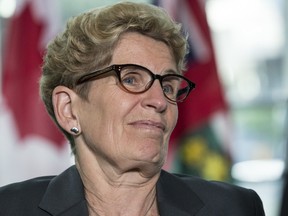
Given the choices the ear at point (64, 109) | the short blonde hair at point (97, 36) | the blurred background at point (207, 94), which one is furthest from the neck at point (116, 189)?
the blurred background at point (207, 94)

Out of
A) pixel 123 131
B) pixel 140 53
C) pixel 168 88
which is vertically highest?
pixel 140 53

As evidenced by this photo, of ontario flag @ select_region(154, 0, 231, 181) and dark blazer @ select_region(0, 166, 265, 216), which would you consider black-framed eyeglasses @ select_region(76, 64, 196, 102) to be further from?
ontario flag @ select_region(154, 0, 231, 181)

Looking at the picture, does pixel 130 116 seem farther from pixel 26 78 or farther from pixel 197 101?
pixel 197 101

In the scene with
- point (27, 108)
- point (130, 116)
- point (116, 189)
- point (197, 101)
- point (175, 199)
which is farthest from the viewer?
point (197, 101)

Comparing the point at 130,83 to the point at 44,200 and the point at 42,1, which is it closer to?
the point at 44,200

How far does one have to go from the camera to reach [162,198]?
82.7 inches

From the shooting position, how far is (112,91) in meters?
1.93

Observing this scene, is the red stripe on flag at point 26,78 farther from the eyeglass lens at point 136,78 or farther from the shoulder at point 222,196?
the eyeglass lens at point 136,78

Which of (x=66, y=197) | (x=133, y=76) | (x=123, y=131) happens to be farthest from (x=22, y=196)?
(x=133, y=76)

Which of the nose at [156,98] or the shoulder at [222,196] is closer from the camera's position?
the nose at [156,98]

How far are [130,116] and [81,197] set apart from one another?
0.33m

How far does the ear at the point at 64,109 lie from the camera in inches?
80.0

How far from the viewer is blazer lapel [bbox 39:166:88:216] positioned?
6.61 ft

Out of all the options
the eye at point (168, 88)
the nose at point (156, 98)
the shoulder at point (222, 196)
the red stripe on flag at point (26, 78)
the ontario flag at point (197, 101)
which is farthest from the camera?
the ontario flag at point (197, 101)
